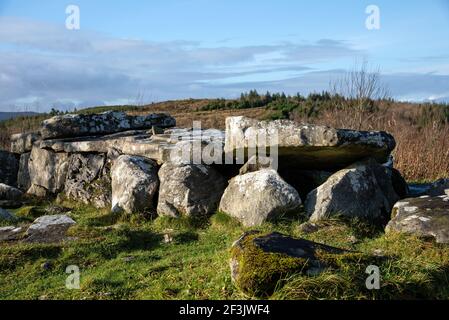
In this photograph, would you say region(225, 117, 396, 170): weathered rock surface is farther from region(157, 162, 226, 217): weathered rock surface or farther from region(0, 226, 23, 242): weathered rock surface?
region(0, 226, 23, 242): weathered rock surface

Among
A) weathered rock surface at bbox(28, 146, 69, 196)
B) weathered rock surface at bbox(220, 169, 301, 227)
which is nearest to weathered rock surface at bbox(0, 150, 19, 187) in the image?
weathered rock surface at bbox(28, 146, 69, 196)

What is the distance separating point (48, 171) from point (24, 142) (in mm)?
2424

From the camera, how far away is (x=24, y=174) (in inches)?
607

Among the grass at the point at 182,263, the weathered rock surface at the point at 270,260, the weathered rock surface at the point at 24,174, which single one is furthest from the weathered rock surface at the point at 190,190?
the weathered rock surface at the point at 24,174

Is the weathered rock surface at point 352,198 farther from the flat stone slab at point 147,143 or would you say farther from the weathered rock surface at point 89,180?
the weathered rock surface at point 89,180

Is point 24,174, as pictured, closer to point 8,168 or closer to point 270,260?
point 8,168

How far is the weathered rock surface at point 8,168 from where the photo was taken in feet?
52.8

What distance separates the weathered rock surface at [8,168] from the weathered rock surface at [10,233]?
21.3 ft

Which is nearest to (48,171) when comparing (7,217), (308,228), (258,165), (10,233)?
(7,217)

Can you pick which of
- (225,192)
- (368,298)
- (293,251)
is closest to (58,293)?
(293,251)

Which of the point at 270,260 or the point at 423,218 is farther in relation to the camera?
the point at 423,218

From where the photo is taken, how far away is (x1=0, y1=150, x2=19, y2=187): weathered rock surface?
16.1 m
